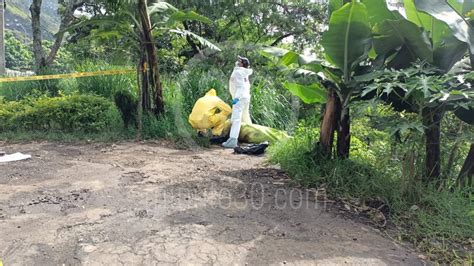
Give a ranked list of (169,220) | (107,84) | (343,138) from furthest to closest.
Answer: (107,84) < (343,138) < (169,220)

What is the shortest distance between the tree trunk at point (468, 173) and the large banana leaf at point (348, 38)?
1.47 metres

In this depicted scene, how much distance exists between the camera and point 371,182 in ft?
14.4

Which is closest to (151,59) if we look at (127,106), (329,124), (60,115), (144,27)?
(144,27)

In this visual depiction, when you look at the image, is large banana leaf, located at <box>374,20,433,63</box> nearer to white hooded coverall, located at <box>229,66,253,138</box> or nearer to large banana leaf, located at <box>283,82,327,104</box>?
large banana leaf, located at <box>283,82,327,104</box>

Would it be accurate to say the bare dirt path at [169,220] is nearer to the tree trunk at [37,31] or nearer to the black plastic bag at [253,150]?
the black plastic bag at [253,150]

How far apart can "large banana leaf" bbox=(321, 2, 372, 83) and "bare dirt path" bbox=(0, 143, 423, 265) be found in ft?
4.80

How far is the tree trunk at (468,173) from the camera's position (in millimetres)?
4217

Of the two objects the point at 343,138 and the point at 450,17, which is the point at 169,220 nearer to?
the point at 343,138

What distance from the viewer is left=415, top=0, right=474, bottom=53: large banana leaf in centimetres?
382

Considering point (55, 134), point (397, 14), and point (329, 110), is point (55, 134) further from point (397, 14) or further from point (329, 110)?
point (397, 14)

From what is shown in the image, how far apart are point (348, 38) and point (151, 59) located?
4.57 metres

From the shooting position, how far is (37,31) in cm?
1244

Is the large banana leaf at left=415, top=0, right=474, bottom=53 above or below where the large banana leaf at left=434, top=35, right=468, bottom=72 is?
above

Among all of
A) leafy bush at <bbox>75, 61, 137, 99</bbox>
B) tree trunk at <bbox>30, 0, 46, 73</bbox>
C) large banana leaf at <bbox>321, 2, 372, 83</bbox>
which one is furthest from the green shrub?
tree trunk at <bbox>30, 0, 46, 73</bbox>
